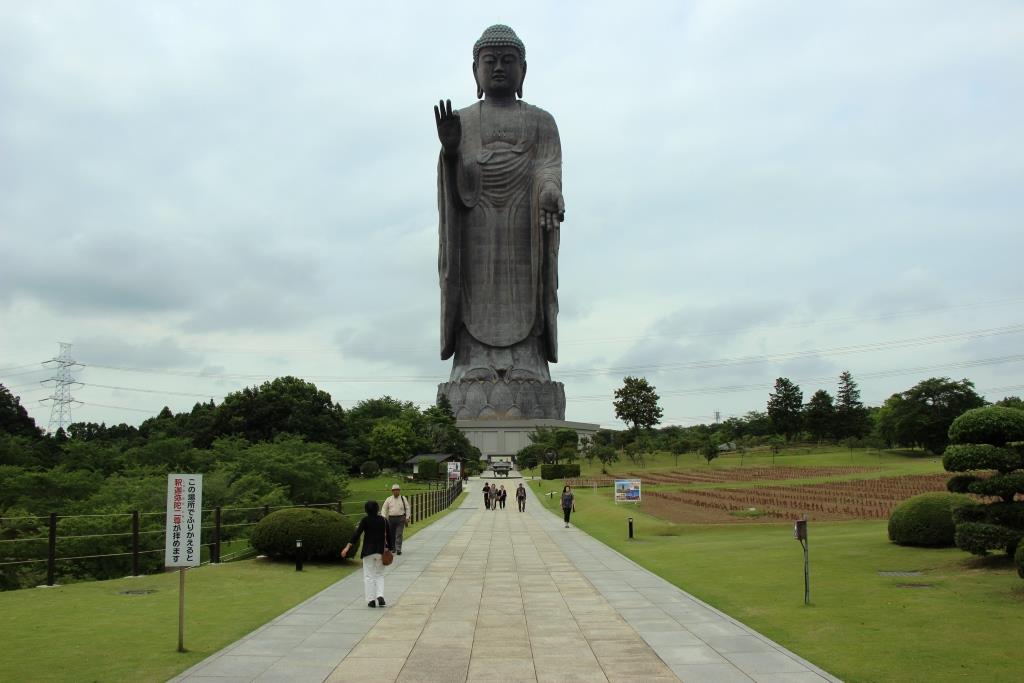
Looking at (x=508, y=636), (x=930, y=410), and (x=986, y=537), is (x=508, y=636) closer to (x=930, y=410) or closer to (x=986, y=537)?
(x=986, y=537)

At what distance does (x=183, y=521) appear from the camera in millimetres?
8836

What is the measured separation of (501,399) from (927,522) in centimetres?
5868

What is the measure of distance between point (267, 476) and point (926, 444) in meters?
51.4

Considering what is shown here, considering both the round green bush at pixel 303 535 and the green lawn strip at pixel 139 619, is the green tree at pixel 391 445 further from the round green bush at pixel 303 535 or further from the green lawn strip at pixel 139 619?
the green lawn strip at pixel 139 619

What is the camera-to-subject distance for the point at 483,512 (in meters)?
32.2

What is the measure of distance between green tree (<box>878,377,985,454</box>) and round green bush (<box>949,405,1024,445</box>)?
54171 mm

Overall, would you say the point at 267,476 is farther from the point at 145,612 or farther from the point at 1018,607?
the point at 1018,607

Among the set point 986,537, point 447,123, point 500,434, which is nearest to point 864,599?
point 986,537

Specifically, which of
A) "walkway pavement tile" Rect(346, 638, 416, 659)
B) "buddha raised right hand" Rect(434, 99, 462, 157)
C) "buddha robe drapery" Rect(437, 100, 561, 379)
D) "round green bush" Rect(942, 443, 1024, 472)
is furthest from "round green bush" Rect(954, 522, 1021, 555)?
"buddha robe drapery" Rect(437, 100, 561, 379)

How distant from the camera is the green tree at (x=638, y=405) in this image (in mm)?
82750

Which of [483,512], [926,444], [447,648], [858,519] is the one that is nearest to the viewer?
[447,648]

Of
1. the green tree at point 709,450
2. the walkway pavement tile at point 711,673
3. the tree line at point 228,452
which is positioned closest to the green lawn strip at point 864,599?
the walkway pavement tile at point 711,673

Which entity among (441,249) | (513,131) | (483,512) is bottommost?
(483,512)

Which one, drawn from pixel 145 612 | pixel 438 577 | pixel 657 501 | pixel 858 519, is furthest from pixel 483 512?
pixel 145 612
